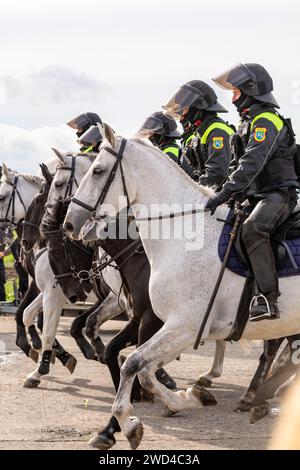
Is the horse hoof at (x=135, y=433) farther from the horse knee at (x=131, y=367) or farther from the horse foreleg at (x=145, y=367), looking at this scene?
the horse knee at (x=131, y=367)

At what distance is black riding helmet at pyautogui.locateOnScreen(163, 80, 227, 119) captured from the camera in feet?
27.8

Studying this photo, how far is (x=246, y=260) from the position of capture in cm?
621

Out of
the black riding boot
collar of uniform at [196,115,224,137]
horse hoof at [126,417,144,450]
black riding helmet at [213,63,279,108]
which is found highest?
black riding helmet at [213,63,279,108]

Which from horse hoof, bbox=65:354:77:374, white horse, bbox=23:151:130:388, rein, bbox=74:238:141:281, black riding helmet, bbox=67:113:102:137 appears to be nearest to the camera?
rein, bbox=74:238:141:281

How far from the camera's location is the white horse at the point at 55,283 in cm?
887

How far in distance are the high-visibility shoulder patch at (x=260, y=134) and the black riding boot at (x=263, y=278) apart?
0.74m

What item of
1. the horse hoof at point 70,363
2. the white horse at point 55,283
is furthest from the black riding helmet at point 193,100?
the horse hoof at point 70,363

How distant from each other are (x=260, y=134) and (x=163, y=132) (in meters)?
4.34

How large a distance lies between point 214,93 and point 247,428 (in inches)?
141

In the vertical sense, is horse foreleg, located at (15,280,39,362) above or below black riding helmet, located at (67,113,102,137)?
below

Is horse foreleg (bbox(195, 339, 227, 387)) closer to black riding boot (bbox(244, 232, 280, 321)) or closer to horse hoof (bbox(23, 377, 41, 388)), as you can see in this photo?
horse hoof (bbox(23, 377, 41, 388))

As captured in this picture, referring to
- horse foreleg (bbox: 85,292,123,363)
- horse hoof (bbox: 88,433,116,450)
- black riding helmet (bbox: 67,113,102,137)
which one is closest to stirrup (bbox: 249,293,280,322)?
horse hoof (bbox: 88,433,116,450)
